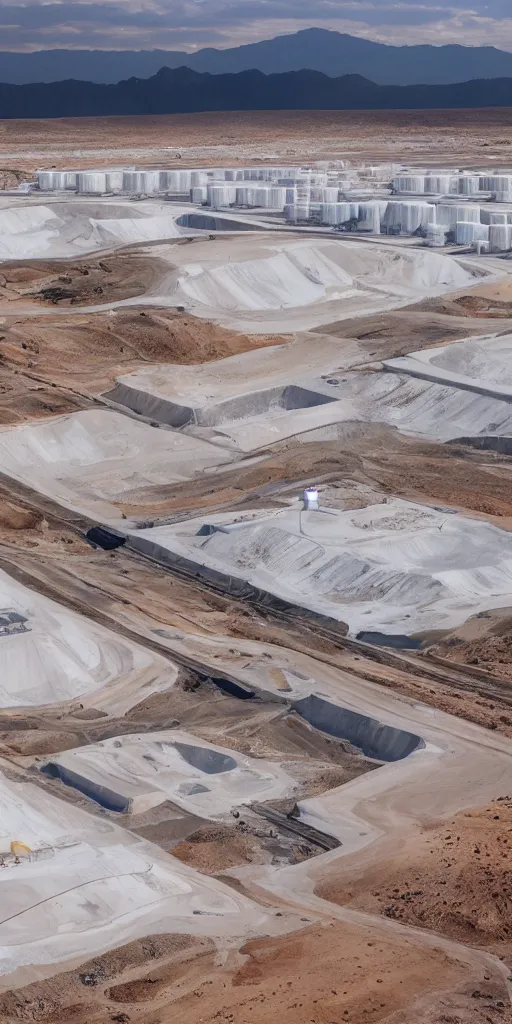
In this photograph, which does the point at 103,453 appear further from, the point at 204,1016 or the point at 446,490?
the point at 204,1016

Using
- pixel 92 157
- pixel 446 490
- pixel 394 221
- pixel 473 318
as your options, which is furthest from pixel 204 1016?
pixel 92 157

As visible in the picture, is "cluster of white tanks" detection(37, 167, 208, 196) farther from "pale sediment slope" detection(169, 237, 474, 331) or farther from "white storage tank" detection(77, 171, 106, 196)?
"pale sediment slope" detection(169, 237, 474, 331)

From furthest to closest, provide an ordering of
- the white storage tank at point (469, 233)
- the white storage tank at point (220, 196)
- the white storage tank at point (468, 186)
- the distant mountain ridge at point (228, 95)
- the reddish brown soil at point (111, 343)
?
1. the distant mountain ridge at point (228, 95)
2. the white storage tank at point (468, 186)
3. the white storage tank at point (220, 196)
4. the white storage tank at point (469, 233)
5. the reddish brown soil at point (111, 343)

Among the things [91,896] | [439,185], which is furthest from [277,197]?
[91,896]

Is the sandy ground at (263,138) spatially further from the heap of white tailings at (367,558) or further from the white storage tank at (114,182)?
the heap of white tailings at (367,558)

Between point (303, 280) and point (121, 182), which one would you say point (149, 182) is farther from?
point (303, 280)

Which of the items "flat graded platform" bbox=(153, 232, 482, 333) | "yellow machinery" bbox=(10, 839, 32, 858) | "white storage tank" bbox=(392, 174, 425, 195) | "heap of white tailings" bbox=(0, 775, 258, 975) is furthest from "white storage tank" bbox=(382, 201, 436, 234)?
"yellow machinery" bbox=(10, 839, 32, 858)

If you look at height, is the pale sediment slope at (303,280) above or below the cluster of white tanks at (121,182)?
below

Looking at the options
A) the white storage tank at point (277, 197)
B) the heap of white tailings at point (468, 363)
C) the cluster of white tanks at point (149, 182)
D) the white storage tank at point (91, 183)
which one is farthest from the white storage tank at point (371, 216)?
the heap of white tailings at point (468, 363)
